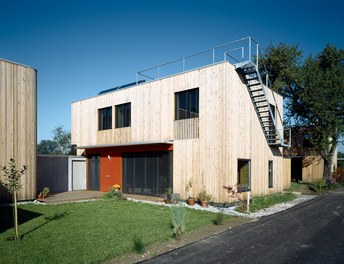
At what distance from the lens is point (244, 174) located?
1467 cm

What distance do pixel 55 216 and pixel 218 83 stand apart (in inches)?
372

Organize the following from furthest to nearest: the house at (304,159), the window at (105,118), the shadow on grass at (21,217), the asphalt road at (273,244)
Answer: the house at (304,159), the window at (105,118), the shadow on grass at (21,217), the asphalt road at (273,244)

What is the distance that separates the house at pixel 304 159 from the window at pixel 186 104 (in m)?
17.4

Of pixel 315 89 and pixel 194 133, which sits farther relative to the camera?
pixel 315 89

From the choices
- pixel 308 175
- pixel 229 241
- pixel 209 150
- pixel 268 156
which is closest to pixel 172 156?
pixel 209 150

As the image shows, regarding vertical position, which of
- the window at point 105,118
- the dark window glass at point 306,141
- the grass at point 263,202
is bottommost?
the grass at point 263,202

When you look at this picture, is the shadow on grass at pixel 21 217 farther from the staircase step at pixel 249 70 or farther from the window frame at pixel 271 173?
the window frame at pixel 271 173

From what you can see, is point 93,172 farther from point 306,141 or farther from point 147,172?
point 306,141

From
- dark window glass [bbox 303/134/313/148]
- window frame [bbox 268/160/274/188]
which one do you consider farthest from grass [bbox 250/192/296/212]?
dark window glass [bbox 303/134/313/148]

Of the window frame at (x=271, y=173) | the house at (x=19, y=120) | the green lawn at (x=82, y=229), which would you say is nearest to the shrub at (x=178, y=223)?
the green lawn at (x=82, y=229)

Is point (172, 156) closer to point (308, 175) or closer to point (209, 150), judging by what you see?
point (209, 150)

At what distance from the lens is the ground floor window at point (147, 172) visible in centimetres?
1559

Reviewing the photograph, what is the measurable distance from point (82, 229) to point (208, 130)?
7.74 metres

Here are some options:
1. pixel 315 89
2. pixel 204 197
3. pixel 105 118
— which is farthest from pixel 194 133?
pixel 315 89
